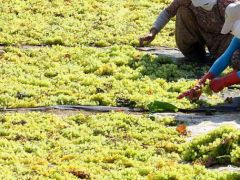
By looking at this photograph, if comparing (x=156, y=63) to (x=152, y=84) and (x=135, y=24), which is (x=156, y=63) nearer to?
(x=152, y=84)

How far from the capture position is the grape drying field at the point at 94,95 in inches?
388

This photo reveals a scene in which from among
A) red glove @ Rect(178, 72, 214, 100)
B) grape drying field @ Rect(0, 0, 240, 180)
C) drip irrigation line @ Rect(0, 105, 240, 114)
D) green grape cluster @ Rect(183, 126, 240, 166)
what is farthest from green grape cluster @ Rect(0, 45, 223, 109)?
green grape cluster @ Rect(183, 126, 240, 166)

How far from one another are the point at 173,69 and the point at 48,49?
9.84ft

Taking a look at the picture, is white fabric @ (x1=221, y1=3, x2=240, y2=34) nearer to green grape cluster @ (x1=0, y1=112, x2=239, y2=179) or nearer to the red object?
the red object

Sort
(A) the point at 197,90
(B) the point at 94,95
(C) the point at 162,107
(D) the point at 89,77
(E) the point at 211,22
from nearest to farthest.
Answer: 1. (A) the point at 197,90
2. (C) the point at 162,107
3. (B) the point at 94,95
4. (D) the point at 89,77
5. (E) the point at 211,22

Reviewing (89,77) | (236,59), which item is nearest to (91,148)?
(236,59)

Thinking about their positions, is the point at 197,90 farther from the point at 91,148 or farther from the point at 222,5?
the point at 222,5

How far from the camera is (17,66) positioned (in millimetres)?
14828

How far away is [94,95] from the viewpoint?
13.2 m

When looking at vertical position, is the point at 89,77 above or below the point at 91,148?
below

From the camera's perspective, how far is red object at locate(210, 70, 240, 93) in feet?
37.3

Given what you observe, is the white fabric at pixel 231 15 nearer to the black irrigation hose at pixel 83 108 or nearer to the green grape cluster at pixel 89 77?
the green grape cluster at pixel 89 77

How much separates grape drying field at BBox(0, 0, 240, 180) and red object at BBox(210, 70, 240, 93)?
2.80 ft

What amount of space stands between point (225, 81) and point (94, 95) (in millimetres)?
2791
